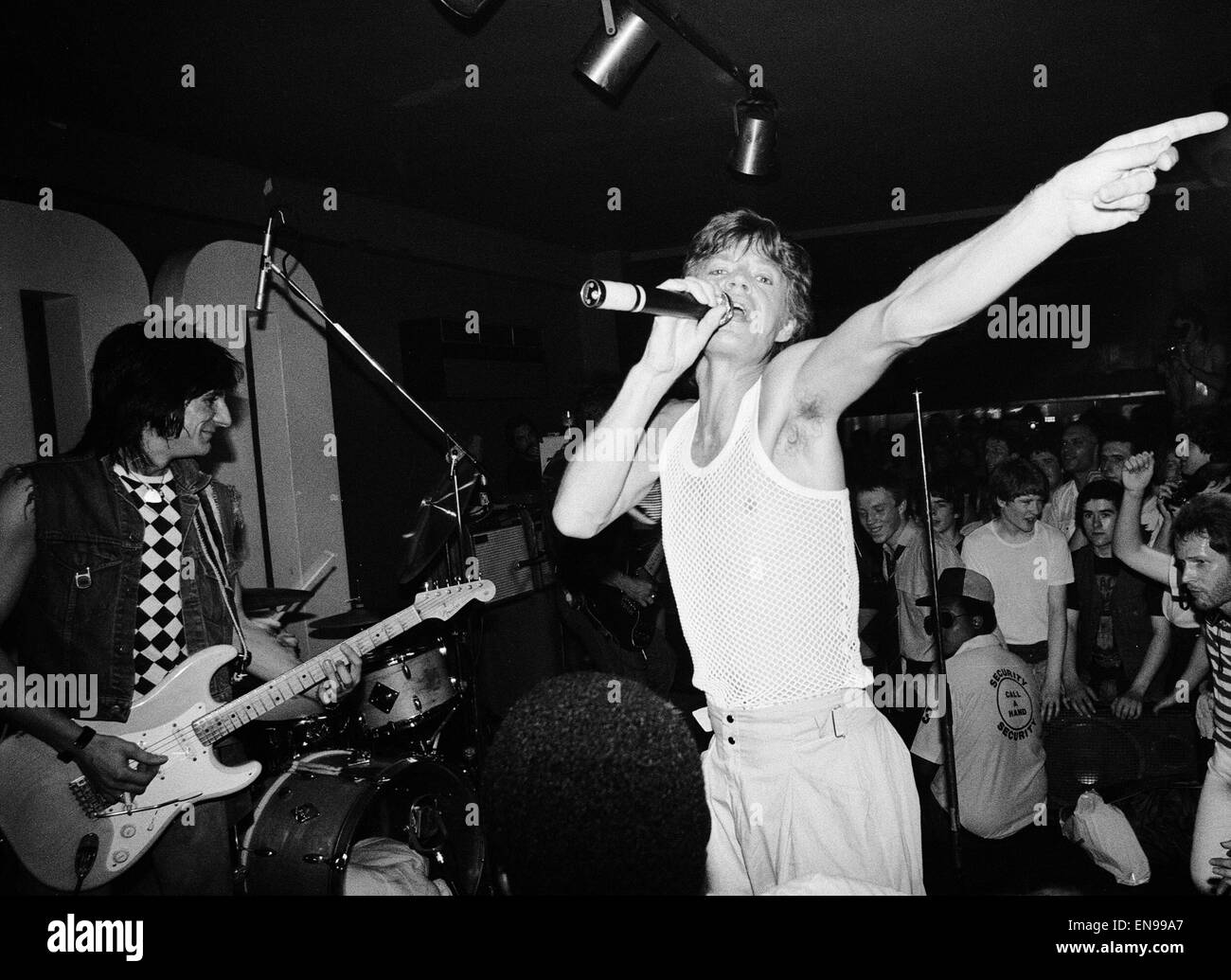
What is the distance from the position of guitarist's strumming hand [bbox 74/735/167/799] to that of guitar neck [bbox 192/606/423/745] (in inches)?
7.0

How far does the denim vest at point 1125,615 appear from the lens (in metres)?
3.61

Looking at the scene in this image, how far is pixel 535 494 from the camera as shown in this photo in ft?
19.1

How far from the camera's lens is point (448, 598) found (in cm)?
335

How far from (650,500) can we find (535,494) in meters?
1.70

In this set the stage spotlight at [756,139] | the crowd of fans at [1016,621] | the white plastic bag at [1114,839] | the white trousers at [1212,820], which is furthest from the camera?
the stage spotlight at [756,139]

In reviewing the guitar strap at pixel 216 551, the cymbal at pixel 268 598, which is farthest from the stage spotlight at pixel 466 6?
the cymbal at pixel 268 598

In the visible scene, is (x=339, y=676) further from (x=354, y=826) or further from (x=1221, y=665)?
(x=1221, y=665)

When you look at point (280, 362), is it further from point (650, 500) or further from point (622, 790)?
point (622, 790)

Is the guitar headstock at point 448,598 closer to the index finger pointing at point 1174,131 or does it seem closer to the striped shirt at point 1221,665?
the striped shirt at point 1221,665

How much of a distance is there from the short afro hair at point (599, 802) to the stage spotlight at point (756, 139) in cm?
307

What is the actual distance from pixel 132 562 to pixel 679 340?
175 cm

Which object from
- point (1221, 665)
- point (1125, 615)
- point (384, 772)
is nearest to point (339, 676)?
point (384, 772)

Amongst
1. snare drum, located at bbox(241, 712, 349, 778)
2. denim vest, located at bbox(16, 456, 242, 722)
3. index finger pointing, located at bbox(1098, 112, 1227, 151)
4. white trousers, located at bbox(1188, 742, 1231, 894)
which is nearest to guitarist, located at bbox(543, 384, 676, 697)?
snare drum, located at bbox(241, 712, 349, 778)
